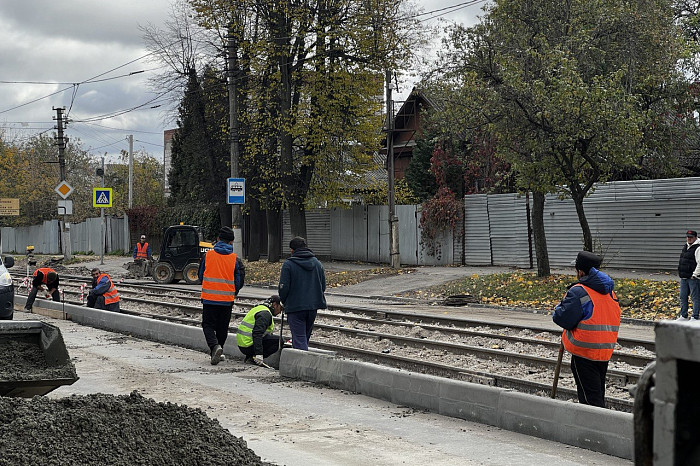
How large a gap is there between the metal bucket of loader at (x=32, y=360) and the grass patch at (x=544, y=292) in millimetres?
13431

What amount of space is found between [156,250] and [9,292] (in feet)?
118

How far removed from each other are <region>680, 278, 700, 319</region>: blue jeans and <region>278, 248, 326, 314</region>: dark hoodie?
8517 mm

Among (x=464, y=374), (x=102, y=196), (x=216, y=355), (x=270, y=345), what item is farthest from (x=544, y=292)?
(x=102, y=196)

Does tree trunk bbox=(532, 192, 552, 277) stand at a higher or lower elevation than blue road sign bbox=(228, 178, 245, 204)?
lower

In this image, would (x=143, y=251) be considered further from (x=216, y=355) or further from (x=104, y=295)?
(x=216, y=355)

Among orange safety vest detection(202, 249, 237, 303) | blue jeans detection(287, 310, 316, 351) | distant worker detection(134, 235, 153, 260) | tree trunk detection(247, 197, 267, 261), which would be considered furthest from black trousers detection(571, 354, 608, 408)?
tree trunk detection(247, 197, 267, 261)

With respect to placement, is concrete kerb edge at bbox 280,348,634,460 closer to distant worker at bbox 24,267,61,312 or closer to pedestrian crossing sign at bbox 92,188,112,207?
distant worker at bbox 24,267,61,312

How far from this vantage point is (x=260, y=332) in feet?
39.5

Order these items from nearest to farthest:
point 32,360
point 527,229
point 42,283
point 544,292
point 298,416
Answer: point 32,360, point 298,416, point 42,283, point 544,292, point 527,229

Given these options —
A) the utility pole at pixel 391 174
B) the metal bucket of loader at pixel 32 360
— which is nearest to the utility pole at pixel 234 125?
the utility pole at pixel 391 174

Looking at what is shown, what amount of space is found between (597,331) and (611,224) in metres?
19.2

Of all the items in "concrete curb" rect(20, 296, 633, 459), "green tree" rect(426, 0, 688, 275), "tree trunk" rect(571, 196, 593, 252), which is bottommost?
"concrete curb" rect(20, 296, 633, 459)

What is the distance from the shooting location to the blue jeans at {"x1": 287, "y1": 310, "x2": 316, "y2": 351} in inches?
449

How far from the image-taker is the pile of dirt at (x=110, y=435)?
5844 mm
